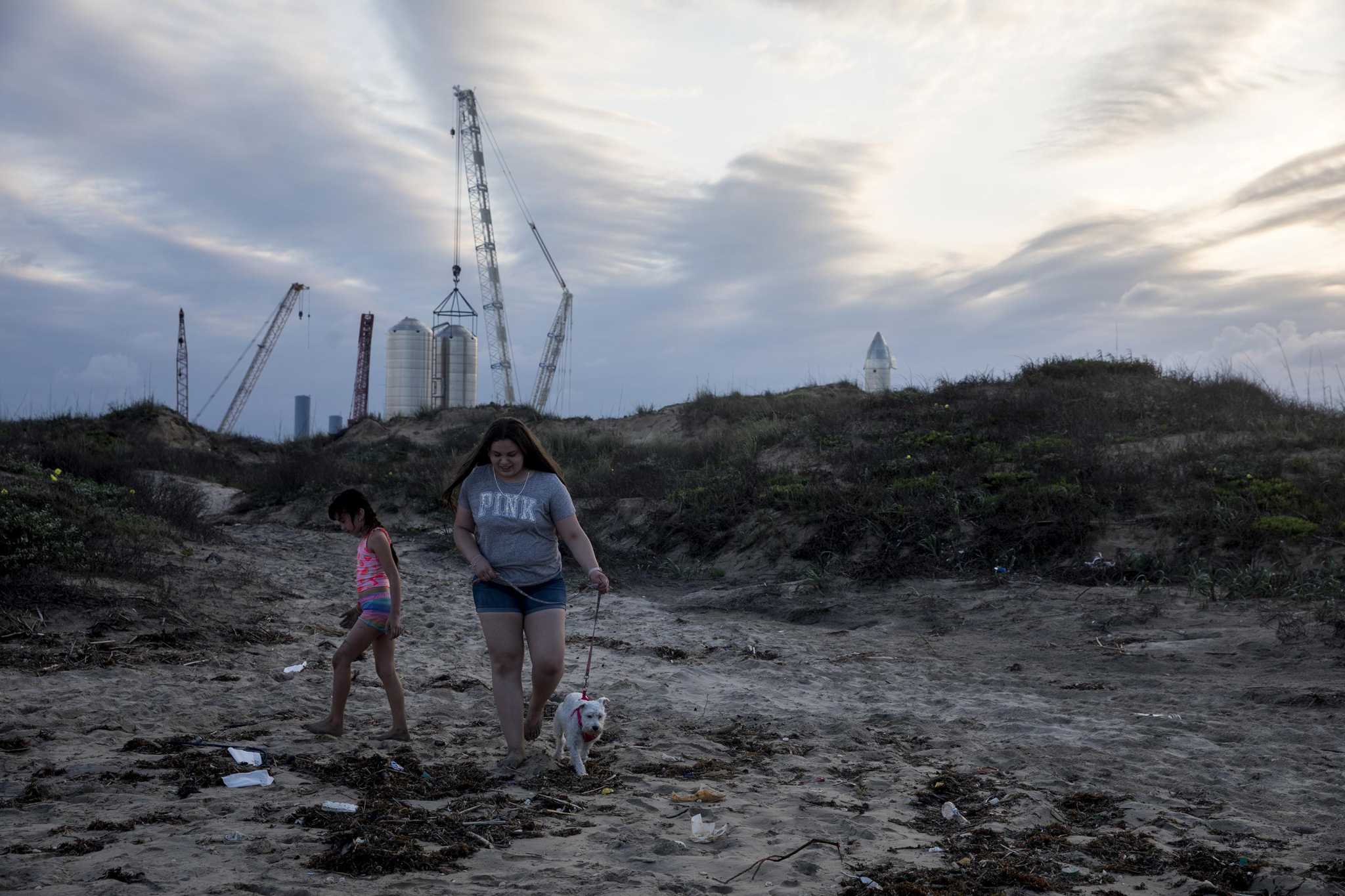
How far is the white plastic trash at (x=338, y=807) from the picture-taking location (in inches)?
158

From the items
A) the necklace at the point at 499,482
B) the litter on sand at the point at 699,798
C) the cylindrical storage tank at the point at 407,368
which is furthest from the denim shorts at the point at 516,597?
the cylindrical storage tank at the point at 407,368

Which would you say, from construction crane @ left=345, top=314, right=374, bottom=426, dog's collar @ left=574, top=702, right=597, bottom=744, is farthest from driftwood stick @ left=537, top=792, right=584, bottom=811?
construction crane @ left=345, top=314, right=374, bottom=426

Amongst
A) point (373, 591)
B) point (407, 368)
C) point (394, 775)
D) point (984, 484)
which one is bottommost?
point (394, 775)

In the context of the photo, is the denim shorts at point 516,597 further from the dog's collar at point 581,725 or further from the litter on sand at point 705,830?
the litter on sand at point 705,830

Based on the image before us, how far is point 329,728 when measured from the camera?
5.32 meters

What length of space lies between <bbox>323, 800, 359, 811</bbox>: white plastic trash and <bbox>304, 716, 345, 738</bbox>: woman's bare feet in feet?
4.29

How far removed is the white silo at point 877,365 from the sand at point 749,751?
17118 mm

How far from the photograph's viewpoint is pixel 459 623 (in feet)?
32.2

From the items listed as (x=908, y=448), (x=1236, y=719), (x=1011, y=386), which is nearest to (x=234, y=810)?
(x=1236, y=719)

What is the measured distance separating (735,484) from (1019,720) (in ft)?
28.1

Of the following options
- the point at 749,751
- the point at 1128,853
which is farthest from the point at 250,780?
the point at 1128,853

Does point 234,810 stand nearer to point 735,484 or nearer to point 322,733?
point 322,733

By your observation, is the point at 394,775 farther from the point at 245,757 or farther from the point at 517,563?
the point at 517,563

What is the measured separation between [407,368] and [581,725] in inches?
1751
